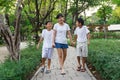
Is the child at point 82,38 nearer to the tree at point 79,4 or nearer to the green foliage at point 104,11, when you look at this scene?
the tree at point 79,4

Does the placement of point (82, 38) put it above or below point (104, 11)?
below

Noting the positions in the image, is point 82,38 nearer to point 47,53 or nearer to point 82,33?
point 82,33

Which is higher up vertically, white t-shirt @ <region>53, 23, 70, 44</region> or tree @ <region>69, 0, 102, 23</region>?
tree @ <region>69, 0, 102, 23</region>

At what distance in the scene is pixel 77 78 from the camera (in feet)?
28.8

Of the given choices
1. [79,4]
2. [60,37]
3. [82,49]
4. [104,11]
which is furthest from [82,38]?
[104,11]

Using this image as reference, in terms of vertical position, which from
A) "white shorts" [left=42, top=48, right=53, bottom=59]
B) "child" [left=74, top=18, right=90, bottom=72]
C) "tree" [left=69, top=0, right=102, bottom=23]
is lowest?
"white shorts" [left=42, top=48, right=53, bottom=59]

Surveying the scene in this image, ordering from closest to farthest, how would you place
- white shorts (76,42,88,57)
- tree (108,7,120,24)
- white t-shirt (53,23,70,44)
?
1. white t-shirt (53,23,70,44)
2. white shorts (76,42,88,57)
3. tree (108,7,120,24)

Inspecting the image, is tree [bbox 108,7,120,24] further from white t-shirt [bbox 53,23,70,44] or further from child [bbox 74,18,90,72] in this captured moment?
white t-shirt [bbox 53,23,70,44]

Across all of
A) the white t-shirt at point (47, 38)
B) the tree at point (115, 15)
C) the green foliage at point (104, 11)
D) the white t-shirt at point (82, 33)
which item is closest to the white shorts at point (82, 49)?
the white t-shirt at point (82, 33)

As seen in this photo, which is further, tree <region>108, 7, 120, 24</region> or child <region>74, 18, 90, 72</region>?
tree <region>108, 7, 120, 24</region>

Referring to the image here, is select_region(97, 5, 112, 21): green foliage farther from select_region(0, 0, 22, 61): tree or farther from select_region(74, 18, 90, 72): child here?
select_region(0, 0, 22, 61): tree

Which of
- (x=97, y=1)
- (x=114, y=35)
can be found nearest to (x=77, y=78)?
(x=97, y=1)

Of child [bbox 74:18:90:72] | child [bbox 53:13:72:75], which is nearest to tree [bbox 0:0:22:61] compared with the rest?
child [bbox 53:13:72:75]

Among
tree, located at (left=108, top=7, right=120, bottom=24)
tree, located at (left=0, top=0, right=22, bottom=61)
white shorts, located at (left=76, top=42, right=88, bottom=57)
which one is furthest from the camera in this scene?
tree, located at (left=108, top=7, right=120, bottom=24)
